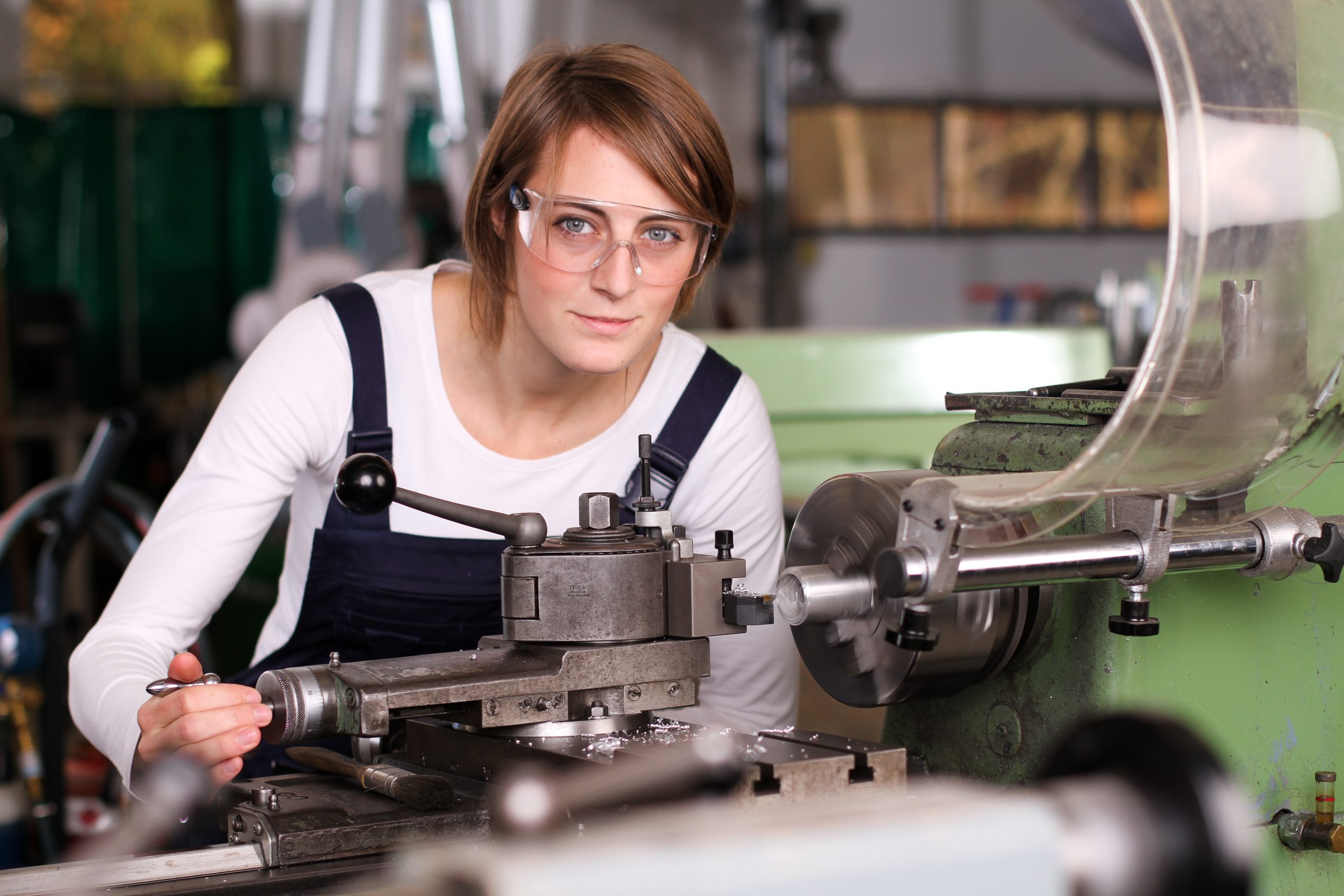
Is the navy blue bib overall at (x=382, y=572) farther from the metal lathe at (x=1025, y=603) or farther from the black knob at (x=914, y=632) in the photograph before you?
the black knob at (x=914, y=632)

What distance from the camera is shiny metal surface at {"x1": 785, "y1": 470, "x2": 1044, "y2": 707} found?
96 centimetres

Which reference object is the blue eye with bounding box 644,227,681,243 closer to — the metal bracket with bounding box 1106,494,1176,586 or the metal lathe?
the metal lathe

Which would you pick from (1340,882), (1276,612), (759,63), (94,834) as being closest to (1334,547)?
(1276,612)

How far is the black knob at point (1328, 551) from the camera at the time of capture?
100cm

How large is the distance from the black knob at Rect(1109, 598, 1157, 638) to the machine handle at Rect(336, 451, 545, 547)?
424 millimetres

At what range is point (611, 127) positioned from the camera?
4.10 feet

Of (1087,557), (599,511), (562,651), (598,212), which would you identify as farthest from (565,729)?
(598,212)

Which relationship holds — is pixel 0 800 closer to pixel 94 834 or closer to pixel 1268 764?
pixel 94 834

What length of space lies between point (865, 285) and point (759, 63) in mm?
1227

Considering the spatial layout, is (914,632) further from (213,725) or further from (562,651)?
(213,725)

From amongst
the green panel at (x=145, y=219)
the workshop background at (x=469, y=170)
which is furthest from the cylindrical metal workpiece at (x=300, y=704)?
the green panel at (x=145, y=219)

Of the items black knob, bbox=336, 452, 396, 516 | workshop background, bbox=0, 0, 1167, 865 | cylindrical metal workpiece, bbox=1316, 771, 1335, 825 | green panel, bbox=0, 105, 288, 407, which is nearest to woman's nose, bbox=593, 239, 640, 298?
black knob, bbox=336, 452, 396, 516

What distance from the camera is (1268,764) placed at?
1.10 metres

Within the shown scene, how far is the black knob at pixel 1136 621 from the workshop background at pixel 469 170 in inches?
63.3
